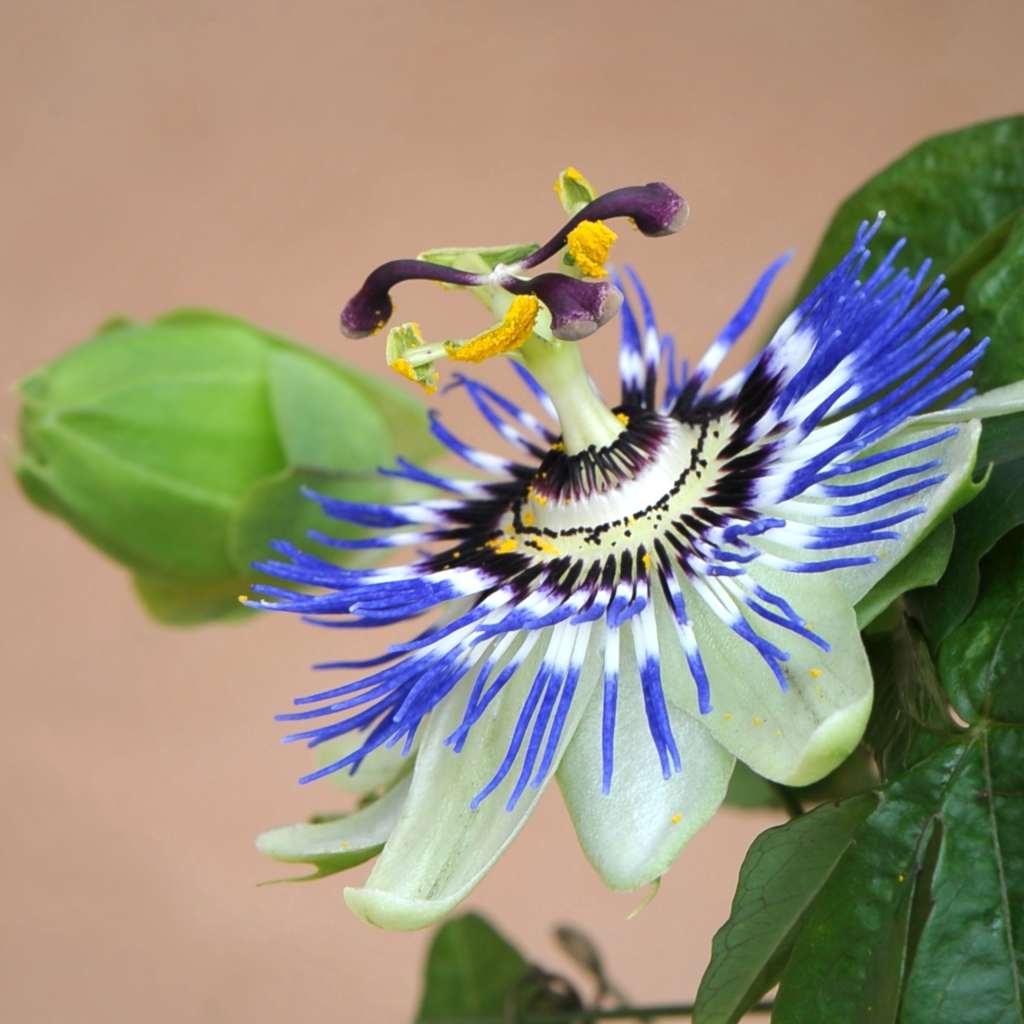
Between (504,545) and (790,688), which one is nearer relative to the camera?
(790,688)

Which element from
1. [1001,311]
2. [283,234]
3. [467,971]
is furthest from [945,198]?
[283,234]

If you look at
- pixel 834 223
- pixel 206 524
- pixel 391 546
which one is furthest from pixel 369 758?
pixel 834 223

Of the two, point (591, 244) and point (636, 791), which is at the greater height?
point (591, 244)

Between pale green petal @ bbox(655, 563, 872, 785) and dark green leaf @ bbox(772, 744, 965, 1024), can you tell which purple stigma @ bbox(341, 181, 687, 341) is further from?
dark green leaf @ bbox(772, 744, 965, 1024)

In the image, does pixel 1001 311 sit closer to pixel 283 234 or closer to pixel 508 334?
pixel 508 334

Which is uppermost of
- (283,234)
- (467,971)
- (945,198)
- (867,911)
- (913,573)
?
(283,234)

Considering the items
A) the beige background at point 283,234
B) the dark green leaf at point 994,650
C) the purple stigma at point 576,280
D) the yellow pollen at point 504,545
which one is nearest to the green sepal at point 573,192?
the purple stigma at point 576,280
